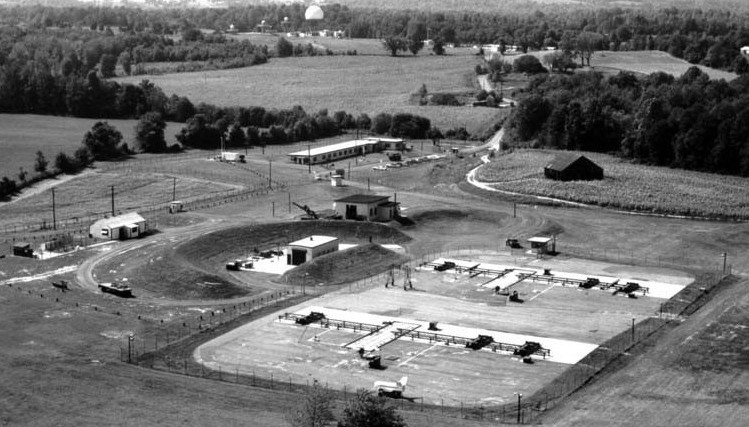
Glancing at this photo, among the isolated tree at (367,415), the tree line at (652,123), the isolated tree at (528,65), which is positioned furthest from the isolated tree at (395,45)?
the isolated tree at (367,415)

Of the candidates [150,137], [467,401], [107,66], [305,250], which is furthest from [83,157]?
[107,66]

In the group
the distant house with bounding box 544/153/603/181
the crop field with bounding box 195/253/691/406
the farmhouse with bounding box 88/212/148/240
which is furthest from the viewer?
the distant house with bounding box 544/153/603/181

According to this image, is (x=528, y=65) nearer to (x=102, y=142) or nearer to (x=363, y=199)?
(x=102, y=142)

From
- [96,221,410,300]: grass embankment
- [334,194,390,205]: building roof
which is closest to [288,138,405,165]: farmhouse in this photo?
[334,194,390,205]: building roof

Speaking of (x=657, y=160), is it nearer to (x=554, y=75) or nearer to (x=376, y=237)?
(x=376, y=237)

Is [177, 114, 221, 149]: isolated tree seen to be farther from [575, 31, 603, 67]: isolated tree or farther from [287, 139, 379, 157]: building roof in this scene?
[575, 31, 603, 67]: isolated tree

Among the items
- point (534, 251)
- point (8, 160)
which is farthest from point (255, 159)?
point (534, 251)
